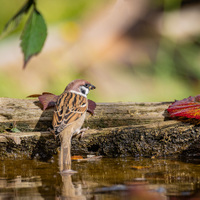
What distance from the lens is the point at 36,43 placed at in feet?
5.48

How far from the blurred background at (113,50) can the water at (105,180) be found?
2.59 m

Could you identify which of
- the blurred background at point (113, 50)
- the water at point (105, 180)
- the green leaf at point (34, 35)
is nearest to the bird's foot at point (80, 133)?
the water at point (105, 180)

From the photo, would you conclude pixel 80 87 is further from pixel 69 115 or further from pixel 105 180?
pixel 105 180

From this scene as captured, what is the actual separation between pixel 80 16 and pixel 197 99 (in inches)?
141

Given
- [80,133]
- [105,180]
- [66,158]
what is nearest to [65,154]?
[66,158]

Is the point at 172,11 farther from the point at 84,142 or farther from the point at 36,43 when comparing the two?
the point at 36,43

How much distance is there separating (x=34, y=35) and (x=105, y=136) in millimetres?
1814

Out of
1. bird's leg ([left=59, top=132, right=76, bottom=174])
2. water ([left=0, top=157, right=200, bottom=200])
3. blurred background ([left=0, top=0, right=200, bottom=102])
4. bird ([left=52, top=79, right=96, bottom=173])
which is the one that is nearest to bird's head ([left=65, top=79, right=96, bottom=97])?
bird ([left=52, top=79, right=96, bottom=173])

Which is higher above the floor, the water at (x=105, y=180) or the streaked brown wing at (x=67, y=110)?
the streaked brown wing at (x=67, y=110)

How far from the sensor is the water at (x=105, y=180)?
6.75 ft

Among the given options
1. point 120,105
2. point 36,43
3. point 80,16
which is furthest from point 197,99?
point 80,16

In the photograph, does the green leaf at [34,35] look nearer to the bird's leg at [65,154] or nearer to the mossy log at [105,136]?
the bird's leg at [65,154]

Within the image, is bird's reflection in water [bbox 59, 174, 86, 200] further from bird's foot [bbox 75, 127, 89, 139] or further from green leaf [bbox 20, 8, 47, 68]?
bird's foot [bbox 75, 127, 89, 139]

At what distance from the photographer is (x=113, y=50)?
6.65 m
